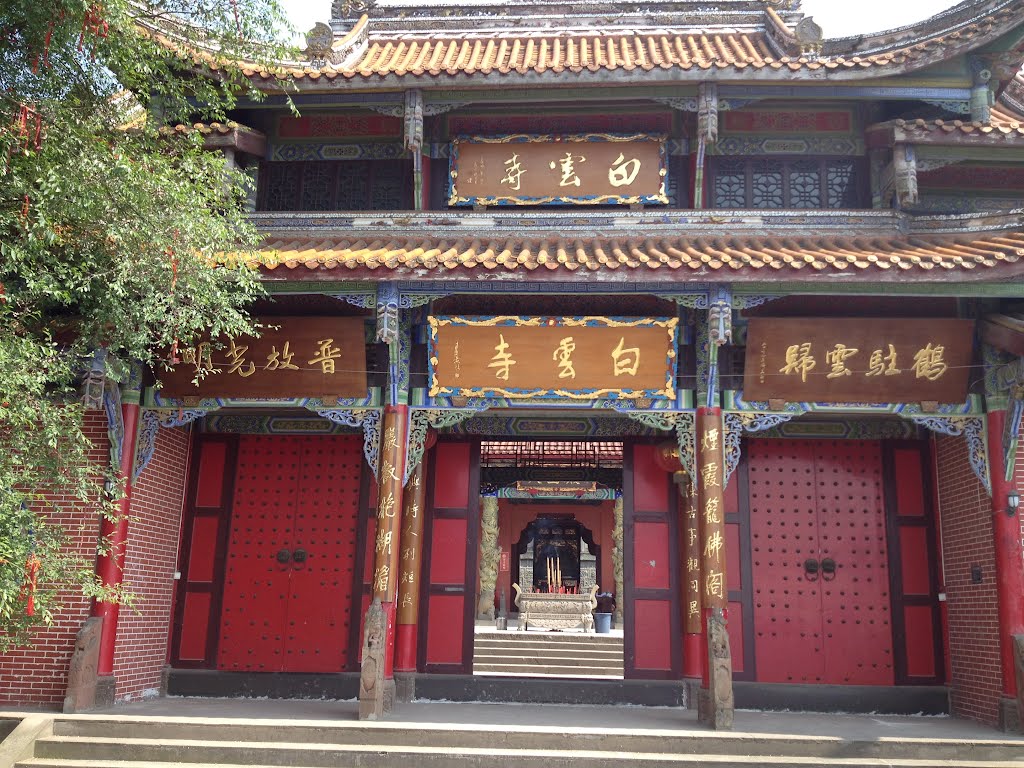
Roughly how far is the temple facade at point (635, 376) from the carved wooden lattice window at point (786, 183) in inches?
1.4

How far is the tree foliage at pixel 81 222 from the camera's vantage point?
5727 millimetres

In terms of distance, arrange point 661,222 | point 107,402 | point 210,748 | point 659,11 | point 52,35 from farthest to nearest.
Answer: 1. point 659,11
2. point 661,222
3. point 107,402
4. point 210,748
5. point 52,35

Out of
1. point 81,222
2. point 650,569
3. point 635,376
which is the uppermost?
point 81,222

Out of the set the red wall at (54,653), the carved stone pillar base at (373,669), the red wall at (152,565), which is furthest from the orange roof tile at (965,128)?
the red wall at (54,653)

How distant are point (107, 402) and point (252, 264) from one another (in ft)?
7.42

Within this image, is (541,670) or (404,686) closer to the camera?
(404,686)

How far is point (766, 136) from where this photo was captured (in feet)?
31.4

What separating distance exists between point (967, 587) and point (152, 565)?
8.11 metres

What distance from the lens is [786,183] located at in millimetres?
9547

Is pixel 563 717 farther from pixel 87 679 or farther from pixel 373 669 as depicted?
pixel 87 679

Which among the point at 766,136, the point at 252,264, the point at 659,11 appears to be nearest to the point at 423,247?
the point at 252,264

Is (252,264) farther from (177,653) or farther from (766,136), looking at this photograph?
(766,136)

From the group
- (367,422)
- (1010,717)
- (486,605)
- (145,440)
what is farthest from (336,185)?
(486,605)

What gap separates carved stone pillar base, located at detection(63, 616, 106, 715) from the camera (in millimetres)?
7695
